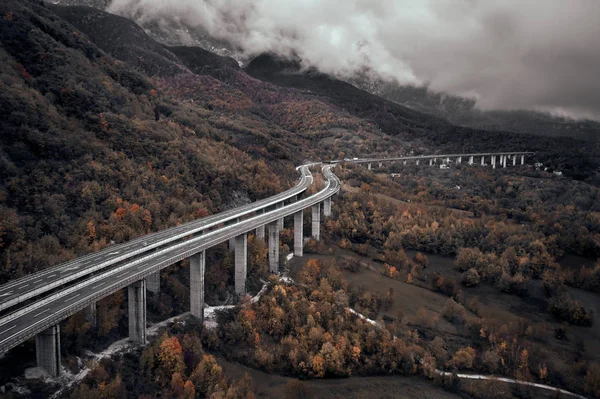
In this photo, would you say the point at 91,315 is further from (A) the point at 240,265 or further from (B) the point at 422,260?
(B) the point at 422,260

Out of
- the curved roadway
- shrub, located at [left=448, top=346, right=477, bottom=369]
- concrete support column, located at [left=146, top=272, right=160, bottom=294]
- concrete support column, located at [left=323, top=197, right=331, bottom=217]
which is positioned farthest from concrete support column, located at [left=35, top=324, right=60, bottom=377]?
concrete support column, located at [left=323, top=197, right=331, bottom=217]

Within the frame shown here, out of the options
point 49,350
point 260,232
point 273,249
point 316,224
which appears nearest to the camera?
point 49,350

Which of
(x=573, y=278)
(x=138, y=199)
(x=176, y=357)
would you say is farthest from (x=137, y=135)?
(x=573, y=278)

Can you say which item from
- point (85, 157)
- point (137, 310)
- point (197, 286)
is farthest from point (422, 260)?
point (85, 157)

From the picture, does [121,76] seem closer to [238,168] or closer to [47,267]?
[238,168]

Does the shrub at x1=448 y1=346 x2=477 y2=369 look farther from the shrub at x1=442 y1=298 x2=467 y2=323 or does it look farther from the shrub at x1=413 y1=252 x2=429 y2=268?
the shrub at x1=413 y1=252 x2=429 y2=268
